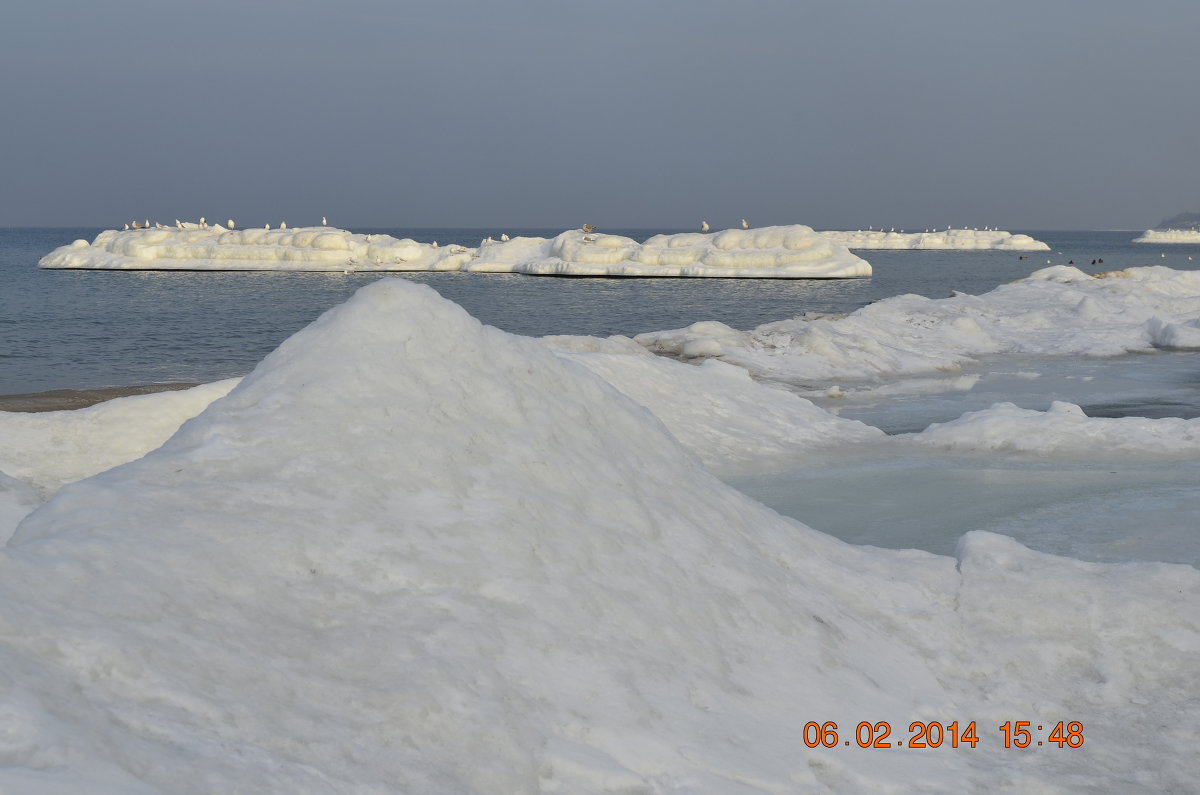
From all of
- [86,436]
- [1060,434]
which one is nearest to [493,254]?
[1060,434]

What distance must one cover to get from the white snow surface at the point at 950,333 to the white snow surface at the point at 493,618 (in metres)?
17.3

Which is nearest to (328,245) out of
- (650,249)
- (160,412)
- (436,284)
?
(436,284)

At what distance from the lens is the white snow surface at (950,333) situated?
25172 millimetres

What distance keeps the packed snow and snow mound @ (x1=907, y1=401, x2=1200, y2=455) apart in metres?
63.8

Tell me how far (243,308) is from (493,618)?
5959cm

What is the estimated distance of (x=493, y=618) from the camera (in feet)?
14.0

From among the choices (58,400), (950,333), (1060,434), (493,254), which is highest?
(493,254)

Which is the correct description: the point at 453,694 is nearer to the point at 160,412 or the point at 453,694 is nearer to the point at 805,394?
the point at 160,412

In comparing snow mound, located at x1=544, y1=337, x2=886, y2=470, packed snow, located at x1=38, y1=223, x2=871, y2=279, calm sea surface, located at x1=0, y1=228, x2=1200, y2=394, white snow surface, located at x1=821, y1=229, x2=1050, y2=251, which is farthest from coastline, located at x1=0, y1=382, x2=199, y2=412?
white snow surface, located at x1=821, y1=229, x2=1050, y2=251

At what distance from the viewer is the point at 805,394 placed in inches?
832

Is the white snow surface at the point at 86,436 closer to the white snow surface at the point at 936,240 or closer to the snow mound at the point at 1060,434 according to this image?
the snow mound at the point at 1060,434

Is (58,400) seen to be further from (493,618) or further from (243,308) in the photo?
(243,308)
